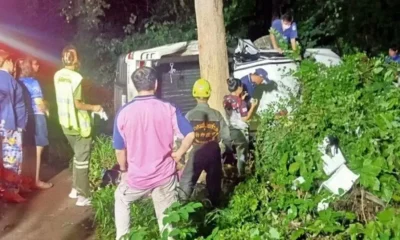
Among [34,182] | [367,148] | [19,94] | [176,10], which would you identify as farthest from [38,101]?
[176,10]

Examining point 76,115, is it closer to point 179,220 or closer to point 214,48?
point 214,48

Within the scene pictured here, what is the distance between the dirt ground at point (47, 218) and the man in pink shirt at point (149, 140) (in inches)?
69.2

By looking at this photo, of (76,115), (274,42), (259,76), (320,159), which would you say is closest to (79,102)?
(76,115)

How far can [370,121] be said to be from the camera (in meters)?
7.73

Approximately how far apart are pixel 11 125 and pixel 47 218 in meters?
1.19

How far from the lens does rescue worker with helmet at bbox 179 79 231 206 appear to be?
26.0ft

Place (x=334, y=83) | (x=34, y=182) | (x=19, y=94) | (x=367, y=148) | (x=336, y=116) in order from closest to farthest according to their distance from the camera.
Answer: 1. (x=367, y=148)
2. (x=336, y=116)
3. (x=334, y=83)
4. (x=19, y=94)
5. (x=34, y=182)

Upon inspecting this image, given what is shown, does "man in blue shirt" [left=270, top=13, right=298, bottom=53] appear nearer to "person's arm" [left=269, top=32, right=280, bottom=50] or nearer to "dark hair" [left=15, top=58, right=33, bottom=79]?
"person's arm" [left=269, top=32, right=280, bottom=50]

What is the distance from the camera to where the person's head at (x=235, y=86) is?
926 cm

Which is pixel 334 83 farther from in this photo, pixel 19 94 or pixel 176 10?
pixel 176 10

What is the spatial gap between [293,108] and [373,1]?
7.43 meters

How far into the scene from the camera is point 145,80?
6.32 m

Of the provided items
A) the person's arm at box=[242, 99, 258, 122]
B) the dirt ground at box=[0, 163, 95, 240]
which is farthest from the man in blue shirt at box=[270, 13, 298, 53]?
the dirt ground at box=[0, 163, 95, 240]

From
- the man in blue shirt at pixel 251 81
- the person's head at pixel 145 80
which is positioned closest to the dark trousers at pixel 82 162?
the man in blue shirt at pixel 251 81
